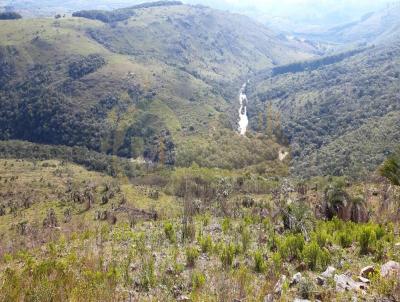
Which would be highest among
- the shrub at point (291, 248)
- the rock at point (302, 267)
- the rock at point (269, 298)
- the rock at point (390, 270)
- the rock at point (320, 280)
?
the rock at point (390, 270)

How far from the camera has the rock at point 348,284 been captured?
23078 millimetres

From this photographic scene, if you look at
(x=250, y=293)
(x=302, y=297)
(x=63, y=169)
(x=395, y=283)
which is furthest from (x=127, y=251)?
(x=63, y=169)

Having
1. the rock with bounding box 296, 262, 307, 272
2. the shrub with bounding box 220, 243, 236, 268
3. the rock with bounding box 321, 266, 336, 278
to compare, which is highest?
the rock with bounding box 321, 266, 336, 278

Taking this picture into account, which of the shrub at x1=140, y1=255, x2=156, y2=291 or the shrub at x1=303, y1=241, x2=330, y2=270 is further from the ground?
the shrub at x1=303, y1=241, x2=330, y2=270

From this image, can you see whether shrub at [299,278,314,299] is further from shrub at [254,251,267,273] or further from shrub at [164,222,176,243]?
shrub at [164,222,176,243]

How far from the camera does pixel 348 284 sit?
2361cm

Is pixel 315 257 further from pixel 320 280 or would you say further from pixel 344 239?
pixel 344 239

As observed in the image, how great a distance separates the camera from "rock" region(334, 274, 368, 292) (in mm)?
23078

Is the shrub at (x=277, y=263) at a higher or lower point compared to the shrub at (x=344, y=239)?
higher

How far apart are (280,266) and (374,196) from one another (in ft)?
145

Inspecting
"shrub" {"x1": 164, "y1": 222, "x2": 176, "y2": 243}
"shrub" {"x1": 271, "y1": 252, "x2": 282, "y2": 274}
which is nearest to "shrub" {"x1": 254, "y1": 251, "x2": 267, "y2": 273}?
"shrub" {"x1": 271, "y1": 252, "x2": 282, "y2": 274}

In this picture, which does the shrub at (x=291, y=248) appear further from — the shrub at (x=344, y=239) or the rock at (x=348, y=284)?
the rock at (x=348, y=284)

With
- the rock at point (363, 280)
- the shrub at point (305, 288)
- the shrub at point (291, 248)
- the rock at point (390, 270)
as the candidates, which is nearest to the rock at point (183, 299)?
the shrub at point (305, 288)

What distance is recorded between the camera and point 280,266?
3014 cm
